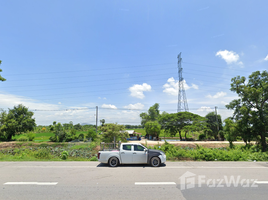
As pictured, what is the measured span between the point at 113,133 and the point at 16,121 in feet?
103

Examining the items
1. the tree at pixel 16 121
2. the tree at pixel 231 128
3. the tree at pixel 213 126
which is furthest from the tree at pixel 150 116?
the tree at pixel 231 128

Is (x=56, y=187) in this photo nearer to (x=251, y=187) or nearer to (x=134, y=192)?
(x=134, y=192)

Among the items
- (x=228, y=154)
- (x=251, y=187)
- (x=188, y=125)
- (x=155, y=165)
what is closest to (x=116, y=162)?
(x=155, y=165)

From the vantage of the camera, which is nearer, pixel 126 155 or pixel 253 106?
pixel 126 155

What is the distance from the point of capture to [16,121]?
4422cm

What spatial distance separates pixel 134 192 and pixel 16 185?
205 inches

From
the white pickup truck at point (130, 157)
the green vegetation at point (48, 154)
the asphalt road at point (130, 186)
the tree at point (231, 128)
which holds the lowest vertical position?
the green vegetation at point (48, 154)

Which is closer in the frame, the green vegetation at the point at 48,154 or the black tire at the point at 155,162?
the black tire at the point at 155,162

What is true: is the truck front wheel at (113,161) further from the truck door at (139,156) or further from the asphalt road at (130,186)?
the asphalt road at (130,186)

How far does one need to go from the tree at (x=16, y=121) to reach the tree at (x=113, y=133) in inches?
1092

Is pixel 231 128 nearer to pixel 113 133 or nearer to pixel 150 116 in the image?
pixel 113 133

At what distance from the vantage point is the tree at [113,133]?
100 feet

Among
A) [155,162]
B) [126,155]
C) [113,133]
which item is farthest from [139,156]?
[113,133]

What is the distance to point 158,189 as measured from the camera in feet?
21.5
